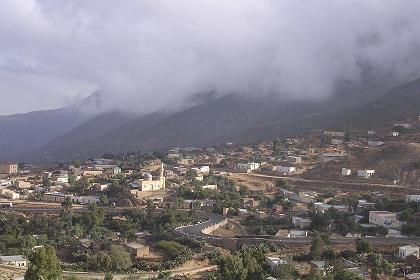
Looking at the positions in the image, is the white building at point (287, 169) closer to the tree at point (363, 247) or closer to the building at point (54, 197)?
the building at point (54, 197)

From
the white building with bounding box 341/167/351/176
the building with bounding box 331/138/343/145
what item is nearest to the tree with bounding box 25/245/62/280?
the white building with bounding box 341/167/351/176

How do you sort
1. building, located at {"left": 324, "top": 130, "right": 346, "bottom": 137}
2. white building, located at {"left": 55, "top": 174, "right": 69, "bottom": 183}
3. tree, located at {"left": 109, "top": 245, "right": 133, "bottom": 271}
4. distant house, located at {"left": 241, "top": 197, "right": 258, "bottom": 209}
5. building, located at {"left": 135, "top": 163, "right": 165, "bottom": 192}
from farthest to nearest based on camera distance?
building, located at {"left": 324, "top": 130, "right": 346, "bottom": 137} → white building, located at {"left": 55, "top": 174, "right": 69, "bottom": 183} → building, located at {"left": 135, "top": 163, "right": 165, "bottom": 192} → distant house, located at {"left": 241, "top": 197, "right": 258, "bottom": 209} → tree, located at {"left": 109, "top": 245, "right": 133, "bottom": 271}

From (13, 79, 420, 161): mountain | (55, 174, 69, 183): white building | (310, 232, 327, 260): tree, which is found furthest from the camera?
(13, 79, 420, 161): mountain

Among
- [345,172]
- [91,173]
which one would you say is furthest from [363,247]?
[91,173]

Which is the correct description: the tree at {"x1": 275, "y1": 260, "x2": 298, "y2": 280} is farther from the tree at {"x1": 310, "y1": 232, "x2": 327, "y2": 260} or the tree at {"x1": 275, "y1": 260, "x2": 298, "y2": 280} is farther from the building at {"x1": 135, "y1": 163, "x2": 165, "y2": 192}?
the building at {"x1": 135, "y1": 163, "x2": 165, "y2": 192}

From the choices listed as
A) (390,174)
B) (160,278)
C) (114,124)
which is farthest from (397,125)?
(114,124)

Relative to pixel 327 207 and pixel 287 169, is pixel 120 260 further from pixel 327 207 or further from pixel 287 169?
pixel 287 169

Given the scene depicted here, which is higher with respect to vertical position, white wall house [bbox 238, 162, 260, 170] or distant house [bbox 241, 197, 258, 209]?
white wall house [bbox 238, 162, 260, 170]

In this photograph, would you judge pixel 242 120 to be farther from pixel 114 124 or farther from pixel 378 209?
pixel 378 209
